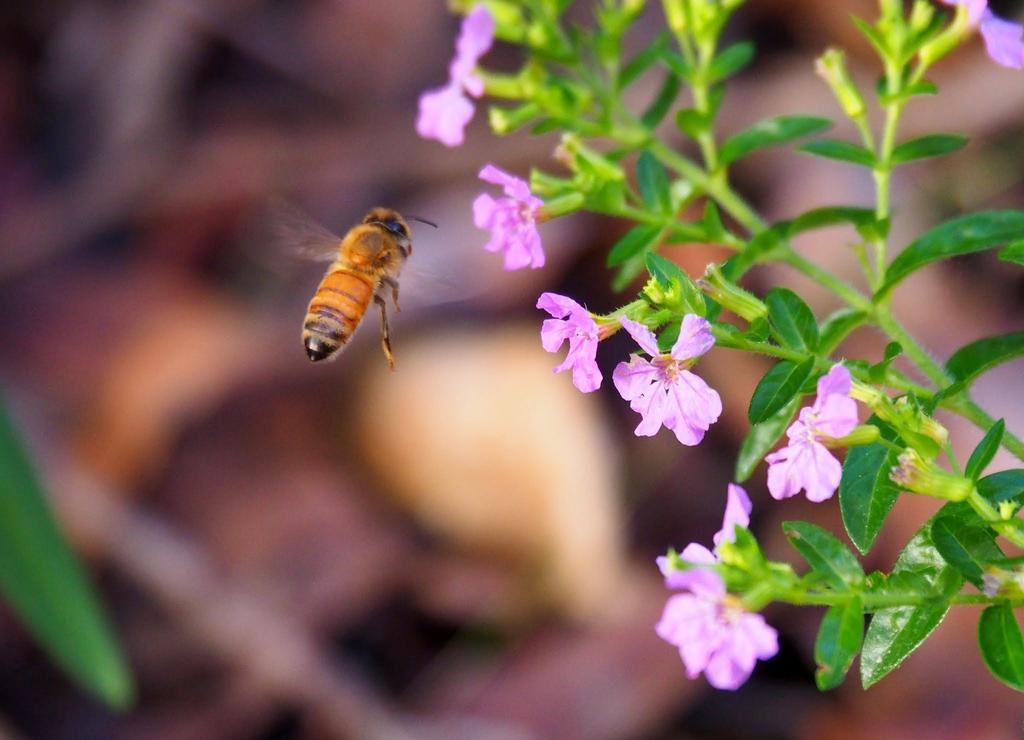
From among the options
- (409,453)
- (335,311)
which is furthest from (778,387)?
(409,453)

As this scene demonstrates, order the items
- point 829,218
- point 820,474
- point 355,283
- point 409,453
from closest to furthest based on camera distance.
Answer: point 820,474, point 829,218, point 355,283, point 409,453

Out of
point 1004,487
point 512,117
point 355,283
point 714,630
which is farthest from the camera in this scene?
point 355,283

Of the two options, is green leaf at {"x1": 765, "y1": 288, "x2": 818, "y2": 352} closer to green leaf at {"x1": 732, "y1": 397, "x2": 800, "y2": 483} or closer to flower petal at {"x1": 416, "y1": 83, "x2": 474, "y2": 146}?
green leaf at {"x1": 732, "y1": 397, "x2": 800, "y2": 483}

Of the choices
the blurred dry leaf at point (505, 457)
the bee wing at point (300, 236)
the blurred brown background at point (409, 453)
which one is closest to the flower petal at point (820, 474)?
the bee wing at point (300, 236)

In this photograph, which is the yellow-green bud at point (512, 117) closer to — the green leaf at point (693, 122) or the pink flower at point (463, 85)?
the pink flower at point (463, 85)

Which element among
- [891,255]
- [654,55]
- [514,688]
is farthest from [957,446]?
[654,55]

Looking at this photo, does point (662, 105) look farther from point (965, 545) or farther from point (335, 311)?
point (965, 545)
